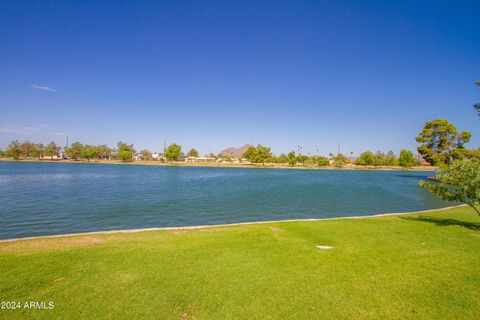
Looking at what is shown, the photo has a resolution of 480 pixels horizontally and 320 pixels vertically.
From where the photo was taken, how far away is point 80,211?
57.9 ft

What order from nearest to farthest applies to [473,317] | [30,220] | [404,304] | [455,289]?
[473,317], [404,304], [455,289], [30,220]


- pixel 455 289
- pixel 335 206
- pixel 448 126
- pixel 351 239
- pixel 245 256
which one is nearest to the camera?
pixel 455 289

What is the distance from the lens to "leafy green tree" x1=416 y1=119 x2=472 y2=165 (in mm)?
54094

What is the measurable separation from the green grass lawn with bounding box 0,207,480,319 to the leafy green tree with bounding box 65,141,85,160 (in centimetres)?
14192

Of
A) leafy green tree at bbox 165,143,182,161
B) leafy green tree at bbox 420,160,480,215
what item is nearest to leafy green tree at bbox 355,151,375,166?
leafy green tree at bbox 165,143,182,161

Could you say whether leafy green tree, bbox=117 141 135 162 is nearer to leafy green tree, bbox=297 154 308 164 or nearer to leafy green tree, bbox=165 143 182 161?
leafy green tree, bbox=165 143 182 161

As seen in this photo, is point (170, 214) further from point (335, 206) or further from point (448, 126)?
point (448, 126)

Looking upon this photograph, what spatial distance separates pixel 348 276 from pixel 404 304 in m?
1.32

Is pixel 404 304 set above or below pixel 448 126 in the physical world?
below

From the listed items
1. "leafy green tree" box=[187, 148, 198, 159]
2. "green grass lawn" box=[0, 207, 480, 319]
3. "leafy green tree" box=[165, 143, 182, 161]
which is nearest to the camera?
"green grass lawn" box=[0, 207, 480, 319]

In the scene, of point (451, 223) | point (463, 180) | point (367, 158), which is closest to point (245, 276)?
point (463, 180)

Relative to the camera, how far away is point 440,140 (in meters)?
56.1

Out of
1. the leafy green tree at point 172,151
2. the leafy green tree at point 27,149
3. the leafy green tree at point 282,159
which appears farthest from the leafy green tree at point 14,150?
the leafy green tree at point 282,159

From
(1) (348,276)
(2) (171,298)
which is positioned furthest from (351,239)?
(2) (171,298)
